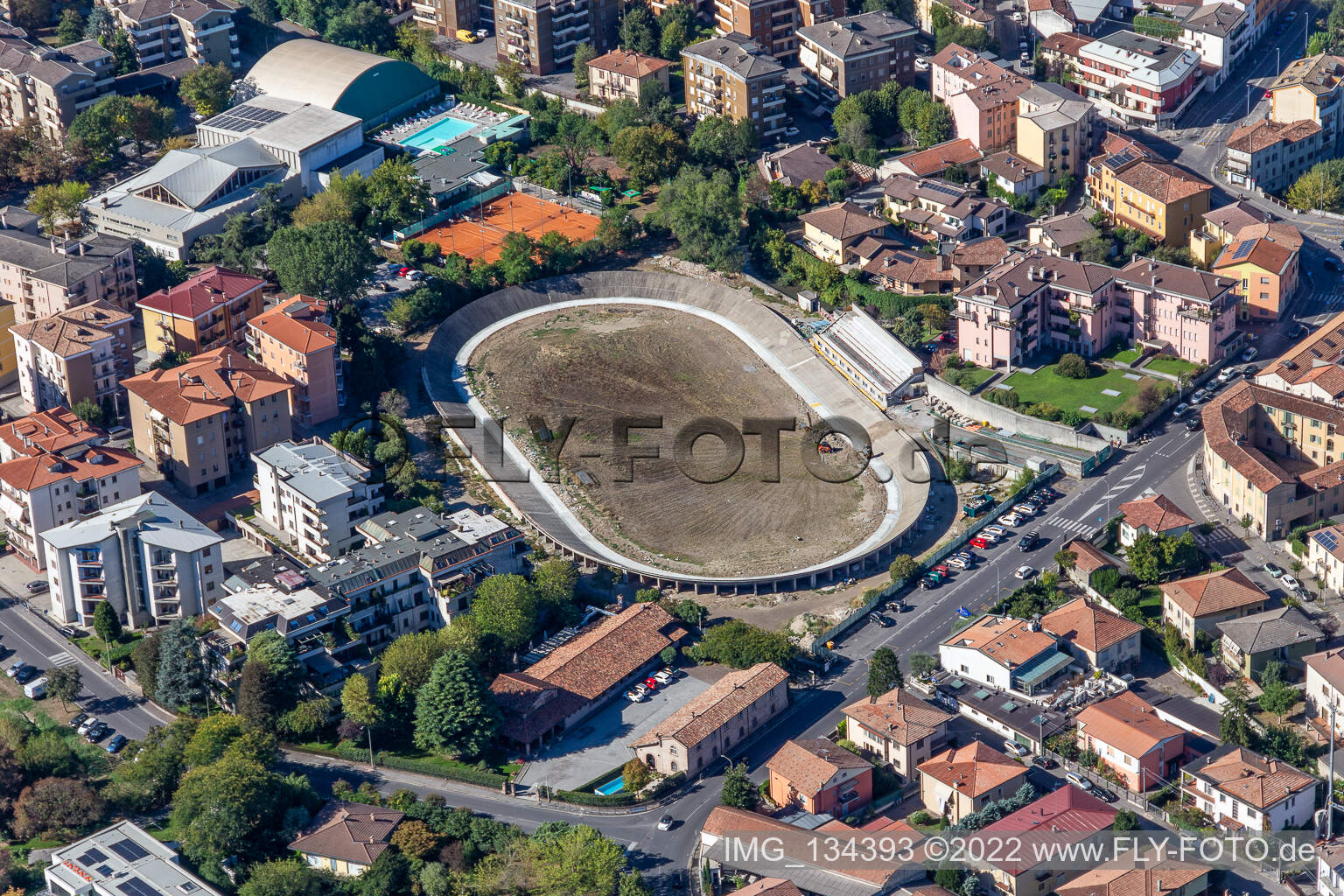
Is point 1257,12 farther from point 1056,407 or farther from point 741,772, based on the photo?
point 741,772

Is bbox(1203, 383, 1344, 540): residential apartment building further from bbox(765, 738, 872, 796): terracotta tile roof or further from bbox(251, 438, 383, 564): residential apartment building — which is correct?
bbox(251, 438, 383, 564): residential apartment building

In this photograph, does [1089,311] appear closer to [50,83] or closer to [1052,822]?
[1052,822]

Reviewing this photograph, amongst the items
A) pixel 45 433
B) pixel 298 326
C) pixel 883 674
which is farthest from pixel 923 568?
pixel 45 433

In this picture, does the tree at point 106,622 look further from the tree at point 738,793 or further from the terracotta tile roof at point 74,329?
the tree at point 738,793

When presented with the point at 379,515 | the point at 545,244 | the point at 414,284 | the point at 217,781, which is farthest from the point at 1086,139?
the point at 217,781

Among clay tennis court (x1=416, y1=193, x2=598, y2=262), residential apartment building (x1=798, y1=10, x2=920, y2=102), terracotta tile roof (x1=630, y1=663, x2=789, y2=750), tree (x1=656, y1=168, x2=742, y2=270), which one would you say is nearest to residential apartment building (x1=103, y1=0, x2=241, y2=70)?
clay tennis court (x1=416, y1=193, x2=598, y2=262)

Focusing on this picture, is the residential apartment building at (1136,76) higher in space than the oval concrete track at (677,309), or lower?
higher

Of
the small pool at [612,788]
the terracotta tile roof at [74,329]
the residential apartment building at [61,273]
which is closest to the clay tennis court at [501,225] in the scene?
the residential apartment building at [61,273]
